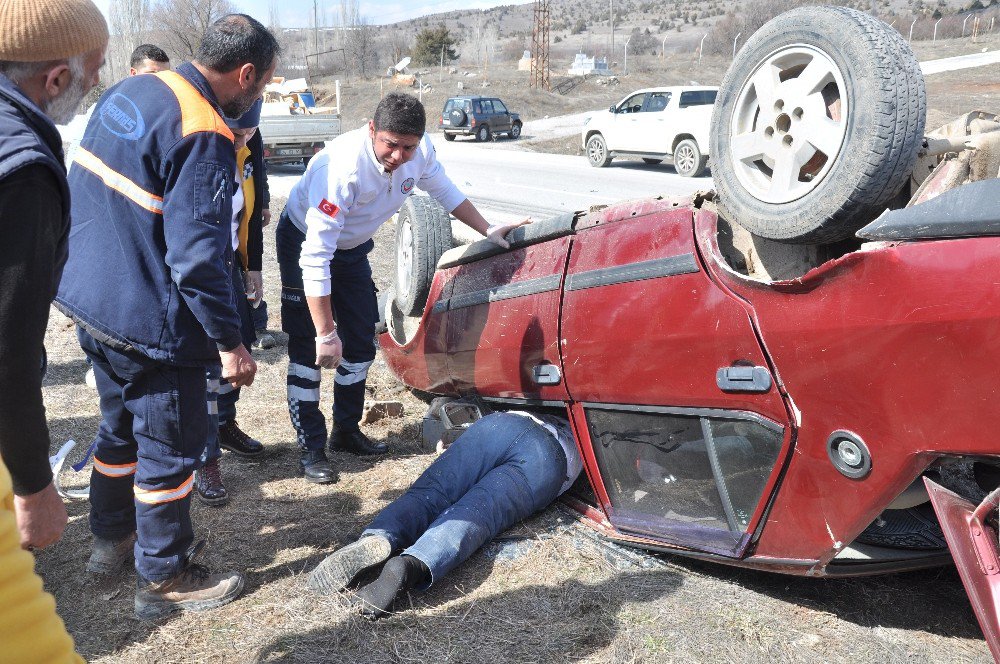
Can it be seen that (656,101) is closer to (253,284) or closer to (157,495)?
(253,284)

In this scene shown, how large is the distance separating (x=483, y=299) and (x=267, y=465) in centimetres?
148

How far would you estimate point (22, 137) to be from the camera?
Result: 1709mm

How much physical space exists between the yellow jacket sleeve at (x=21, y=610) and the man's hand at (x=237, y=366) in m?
1.41

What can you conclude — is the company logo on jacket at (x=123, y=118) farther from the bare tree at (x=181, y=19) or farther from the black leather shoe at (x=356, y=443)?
the bare tree at (x=181, y=19)

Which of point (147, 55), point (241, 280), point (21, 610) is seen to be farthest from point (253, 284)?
point (21, 610)

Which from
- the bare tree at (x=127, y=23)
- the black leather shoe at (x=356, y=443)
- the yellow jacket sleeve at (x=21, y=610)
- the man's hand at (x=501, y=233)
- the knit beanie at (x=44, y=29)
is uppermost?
the bare tree at (x=127, y=23)

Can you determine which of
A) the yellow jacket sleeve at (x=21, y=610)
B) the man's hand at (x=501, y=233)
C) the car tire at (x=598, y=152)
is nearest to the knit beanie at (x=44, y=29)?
the yellow jacket sleeve at (x=21, y=610)

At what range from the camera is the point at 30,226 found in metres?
1.71

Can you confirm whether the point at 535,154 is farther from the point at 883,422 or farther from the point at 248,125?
the point at 883,422

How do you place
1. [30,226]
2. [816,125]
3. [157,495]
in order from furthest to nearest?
[157,495], [816,125], [30,226]

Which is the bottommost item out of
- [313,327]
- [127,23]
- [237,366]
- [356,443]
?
[356,443]

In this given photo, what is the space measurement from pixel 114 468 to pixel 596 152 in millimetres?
16303

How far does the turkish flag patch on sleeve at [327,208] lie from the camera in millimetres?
3441

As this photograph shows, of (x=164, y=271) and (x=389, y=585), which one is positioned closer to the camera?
(x=164, y=271)
